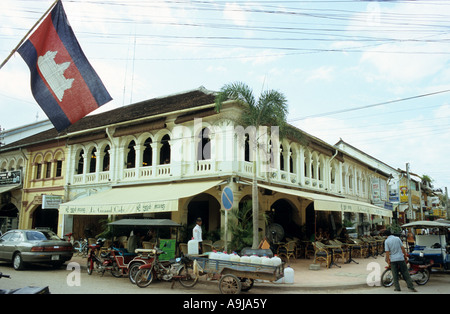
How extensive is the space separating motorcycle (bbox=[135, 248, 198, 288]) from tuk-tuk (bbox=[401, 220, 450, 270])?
660 centimetres

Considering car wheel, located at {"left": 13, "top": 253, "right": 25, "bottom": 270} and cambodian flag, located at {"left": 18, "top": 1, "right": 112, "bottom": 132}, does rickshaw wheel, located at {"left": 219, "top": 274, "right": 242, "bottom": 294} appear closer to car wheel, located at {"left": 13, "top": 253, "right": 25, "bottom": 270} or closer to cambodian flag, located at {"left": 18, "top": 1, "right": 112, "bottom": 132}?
cambodian flag, located at {"left": 18, "top": 1, "right": 112, "bottom": 132}

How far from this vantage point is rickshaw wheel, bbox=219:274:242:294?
8.59 meters

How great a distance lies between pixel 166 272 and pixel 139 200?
528cm

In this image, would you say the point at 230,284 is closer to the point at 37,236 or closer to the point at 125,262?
the point at 125,262

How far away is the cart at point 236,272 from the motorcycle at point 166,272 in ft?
1.83

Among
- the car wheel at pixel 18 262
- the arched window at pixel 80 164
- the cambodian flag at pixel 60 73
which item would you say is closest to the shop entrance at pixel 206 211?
the arched window at pixel 80 164

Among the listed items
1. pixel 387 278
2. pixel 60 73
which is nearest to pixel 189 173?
pixel 60 73

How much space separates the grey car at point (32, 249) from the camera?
40.0ft

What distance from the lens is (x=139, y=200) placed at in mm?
14461

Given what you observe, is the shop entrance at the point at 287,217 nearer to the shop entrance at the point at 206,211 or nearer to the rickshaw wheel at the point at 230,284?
the shop entrance at the point at 206,211

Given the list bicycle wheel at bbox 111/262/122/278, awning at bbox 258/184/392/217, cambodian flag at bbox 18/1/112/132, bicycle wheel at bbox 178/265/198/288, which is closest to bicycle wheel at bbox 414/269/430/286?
awning at bbox 258/184/392/217

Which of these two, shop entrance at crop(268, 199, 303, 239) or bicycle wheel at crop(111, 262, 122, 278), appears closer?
bicycle wheel at crop(111, 262, 122, 278)

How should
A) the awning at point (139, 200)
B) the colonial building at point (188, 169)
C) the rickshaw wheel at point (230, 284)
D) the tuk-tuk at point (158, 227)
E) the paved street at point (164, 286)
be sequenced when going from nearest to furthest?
the rickshaw wheel at point (230, 284)
the paved street at point (164, 286)
the tuk-tuk at point (158, 227)
the awning at point (139, 200)
the colonial building at point (188, 169)

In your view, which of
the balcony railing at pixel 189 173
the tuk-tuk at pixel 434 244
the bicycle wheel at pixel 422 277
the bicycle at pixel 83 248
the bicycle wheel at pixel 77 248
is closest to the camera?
the bicycle wheel at pixel 422 277
